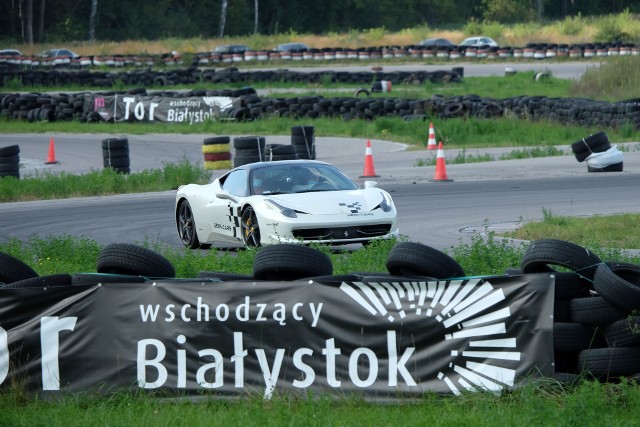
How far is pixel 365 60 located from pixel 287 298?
199 ft

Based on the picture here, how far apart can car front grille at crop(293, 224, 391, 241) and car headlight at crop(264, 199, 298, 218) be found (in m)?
0.21

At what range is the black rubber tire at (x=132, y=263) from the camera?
28.3ft

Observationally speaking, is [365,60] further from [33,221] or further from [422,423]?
[422,423]

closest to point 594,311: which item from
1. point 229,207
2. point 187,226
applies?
point 229,207

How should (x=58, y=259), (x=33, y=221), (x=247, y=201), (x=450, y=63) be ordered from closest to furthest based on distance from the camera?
(x=58, y=259)
(x=247, y=201)
(x=33, y=221)
(x=450, y=63)

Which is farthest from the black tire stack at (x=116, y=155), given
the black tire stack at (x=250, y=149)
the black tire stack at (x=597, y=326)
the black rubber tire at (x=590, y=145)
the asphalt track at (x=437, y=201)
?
the black tire stack at (x=597, y=326)

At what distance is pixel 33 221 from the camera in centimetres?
1792

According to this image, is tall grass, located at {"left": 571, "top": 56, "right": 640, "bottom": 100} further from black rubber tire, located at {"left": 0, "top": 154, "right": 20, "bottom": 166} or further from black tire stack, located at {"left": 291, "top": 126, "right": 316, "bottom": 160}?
black rubber tire, located at {"left": 0, "top": 154, "right": 20, "bottom": 166}

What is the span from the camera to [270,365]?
759 cm

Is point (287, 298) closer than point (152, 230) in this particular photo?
Yes

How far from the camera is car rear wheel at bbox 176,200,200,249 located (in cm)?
1526

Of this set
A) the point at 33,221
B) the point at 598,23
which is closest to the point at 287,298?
the point at 33,221

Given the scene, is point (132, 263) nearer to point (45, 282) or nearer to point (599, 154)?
point (45, 282)

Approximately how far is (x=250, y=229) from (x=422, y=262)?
603cm
